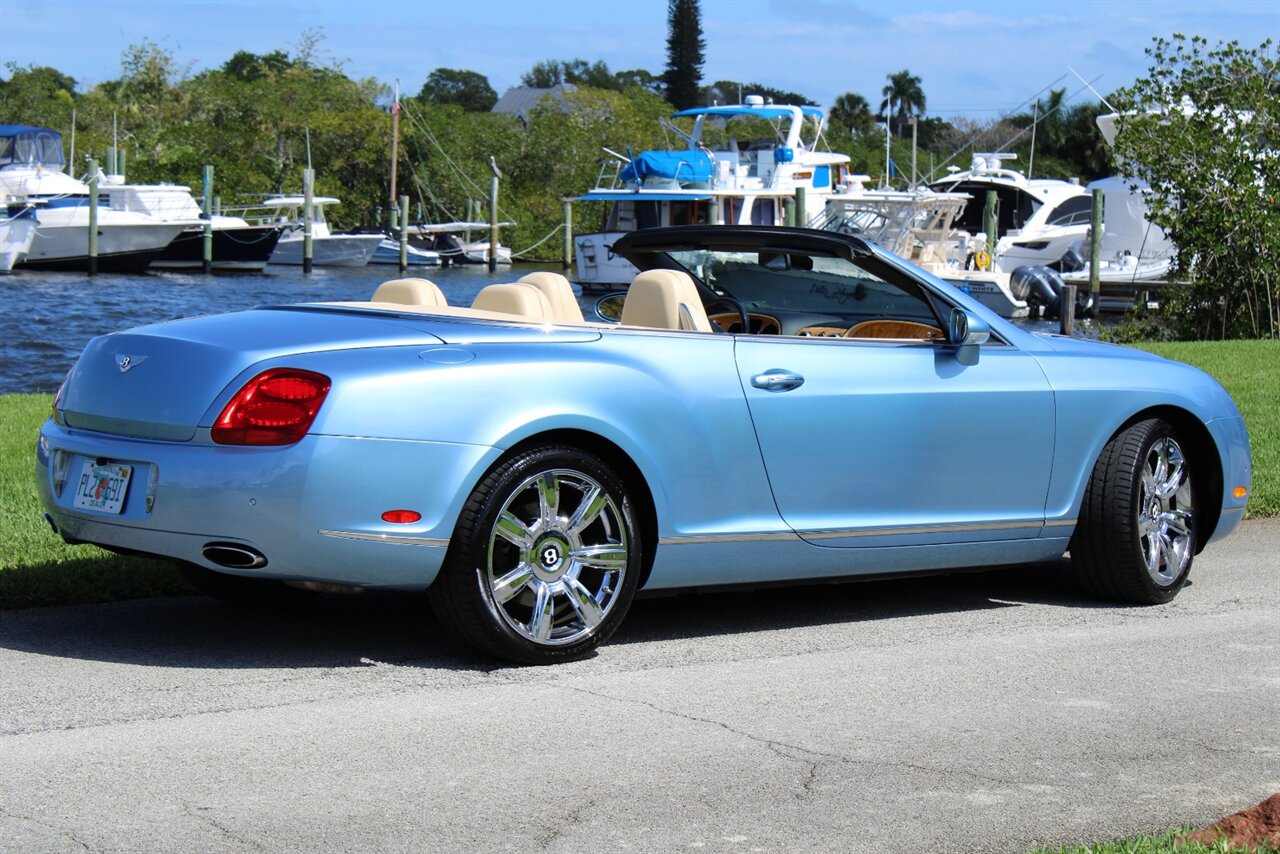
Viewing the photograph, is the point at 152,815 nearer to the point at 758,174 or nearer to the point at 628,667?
the point at 628,667

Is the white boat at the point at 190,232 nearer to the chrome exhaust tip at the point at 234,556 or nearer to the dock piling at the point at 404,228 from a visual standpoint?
the dock piling at the point at 404,228

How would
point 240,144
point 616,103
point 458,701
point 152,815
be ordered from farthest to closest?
point 616,103 < point 240,144 < point 458,701 < point 152,815

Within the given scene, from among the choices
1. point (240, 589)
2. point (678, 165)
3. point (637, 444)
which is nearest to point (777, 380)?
point (637, 444)

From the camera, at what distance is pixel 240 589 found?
642cm

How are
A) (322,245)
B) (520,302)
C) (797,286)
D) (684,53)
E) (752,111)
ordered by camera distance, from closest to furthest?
(520,302) → (797,286) → (752,111) → (322,245) → (684,53)

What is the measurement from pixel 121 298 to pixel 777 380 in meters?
39.3

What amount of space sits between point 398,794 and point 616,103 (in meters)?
83.0

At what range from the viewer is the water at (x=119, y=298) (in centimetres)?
2902

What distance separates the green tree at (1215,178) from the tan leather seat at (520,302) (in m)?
15.6

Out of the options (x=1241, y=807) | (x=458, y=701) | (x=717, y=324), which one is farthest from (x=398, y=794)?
(x=717, y=324)

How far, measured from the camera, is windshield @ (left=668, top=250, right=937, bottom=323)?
7.03 meters

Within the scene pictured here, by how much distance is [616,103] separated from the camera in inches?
3369

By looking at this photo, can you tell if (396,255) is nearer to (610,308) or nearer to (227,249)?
(227,249)

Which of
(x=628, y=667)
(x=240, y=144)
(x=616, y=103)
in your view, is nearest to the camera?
(x=628, y=667)
